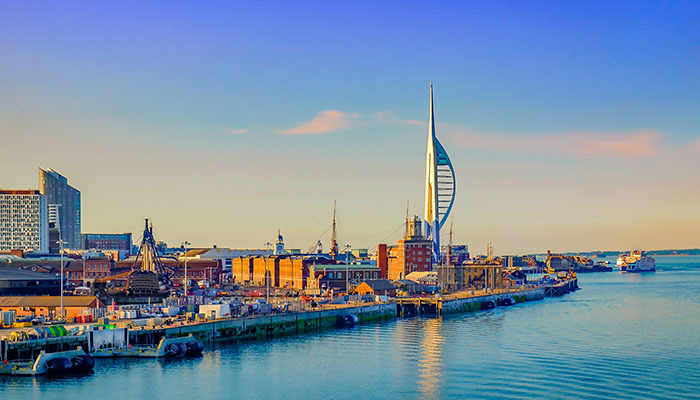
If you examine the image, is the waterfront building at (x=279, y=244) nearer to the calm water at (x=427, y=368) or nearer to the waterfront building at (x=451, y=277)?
the waterfront building at (x=451, y=277)

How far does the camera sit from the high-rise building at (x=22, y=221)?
18650 centimetres

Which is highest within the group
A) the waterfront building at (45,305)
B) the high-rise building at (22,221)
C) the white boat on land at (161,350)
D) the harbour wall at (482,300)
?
the high-rise building at (22,221)

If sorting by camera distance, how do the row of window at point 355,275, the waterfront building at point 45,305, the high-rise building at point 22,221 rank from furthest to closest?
the high-rise building at point 22,221 → the row of window at point 355,275 → the waterfront building at point 45,305

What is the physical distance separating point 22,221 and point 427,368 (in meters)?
164

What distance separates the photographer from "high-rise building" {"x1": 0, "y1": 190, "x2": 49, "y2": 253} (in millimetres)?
186500

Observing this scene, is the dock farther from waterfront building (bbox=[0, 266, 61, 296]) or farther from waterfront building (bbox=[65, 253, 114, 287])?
waterfront building (bbox=[65, 253, 114, 287])

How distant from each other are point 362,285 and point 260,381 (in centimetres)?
5905

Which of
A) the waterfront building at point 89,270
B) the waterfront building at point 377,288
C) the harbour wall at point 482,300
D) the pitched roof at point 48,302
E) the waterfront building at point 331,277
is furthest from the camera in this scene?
the waterfront building at point 89,270

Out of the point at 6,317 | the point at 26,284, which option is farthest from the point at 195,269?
the point at 6,317

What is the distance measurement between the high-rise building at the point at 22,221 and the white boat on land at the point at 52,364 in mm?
152255

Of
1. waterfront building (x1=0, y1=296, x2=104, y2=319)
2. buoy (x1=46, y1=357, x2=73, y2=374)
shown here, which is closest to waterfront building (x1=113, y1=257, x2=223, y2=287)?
waterfront building (x1=0, y1=296, x2=104, y2=319)

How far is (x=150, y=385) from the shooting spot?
40375mm

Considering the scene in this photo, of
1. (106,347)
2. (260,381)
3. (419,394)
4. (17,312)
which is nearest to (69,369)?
(106,347)

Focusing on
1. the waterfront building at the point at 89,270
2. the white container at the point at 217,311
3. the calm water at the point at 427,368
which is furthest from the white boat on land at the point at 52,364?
the waterfront building at the point at 89,270
